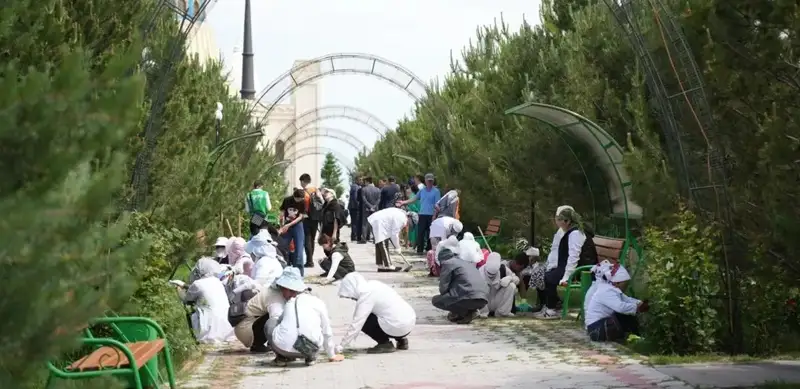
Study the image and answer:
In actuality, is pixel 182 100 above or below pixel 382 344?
above

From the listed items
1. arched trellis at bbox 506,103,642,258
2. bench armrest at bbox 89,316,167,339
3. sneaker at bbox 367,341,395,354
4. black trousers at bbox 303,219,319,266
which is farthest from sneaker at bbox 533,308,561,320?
black trousers at bbox 303,219,319,266

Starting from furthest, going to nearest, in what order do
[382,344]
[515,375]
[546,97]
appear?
[546,97], [382,344], [515,375]

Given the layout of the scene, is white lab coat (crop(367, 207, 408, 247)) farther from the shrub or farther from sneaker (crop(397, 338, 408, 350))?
the shrub

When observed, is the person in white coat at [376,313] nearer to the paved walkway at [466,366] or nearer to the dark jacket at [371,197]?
the paved walkway at [466,366]

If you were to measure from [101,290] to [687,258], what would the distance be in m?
8.58

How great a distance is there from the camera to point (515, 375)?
11039 mm

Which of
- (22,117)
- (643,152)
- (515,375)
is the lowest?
(515,375)

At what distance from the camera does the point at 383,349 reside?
42.5ft

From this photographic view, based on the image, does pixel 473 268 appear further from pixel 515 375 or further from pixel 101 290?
pixel 101 290

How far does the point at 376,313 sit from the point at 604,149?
178 inches

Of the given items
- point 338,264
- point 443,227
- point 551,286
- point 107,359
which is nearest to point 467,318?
point 551,286

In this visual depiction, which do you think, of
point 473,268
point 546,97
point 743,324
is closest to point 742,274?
point 743,324

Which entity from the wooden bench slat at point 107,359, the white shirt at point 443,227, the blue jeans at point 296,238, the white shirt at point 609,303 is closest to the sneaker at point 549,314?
the white shirt at point 609,303

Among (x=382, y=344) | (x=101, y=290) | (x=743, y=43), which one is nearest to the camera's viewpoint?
(x=101, y=290)
